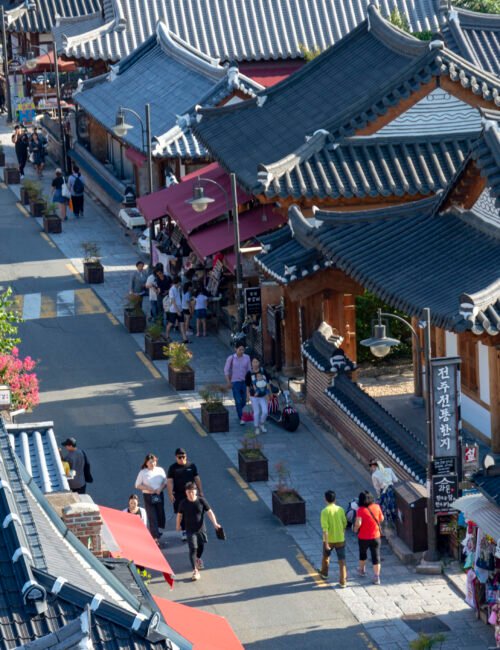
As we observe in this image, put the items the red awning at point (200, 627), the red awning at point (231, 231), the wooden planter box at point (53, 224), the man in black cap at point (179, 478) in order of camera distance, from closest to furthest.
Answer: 1. the red awning at point (200, 627)
2. the man in black cap at point (179, 478)
3. the red awning at point (231, 231)
4. the wooden planter box at point (53, 224)

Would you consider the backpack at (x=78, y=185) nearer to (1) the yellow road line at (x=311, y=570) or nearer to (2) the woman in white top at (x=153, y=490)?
(2) the woman in white top at (x=153, y=490)

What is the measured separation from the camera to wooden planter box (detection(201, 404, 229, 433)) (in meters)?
31.3

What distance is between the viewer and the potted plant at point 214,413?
3133cm

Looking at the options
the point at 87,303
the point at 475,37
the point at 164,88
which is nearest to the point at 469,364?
the point at 87,303

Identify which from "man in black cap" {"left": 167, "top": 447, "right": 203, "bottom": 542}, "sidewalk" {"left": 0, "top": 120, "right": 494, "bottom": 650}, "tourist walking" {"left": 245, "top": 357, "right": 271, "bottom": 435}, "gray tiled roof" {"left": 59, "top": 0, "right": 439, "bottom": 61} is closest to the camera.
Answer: "sidewalk" {"left": 0, "top": 120, "right": 494, "bottom": 650}

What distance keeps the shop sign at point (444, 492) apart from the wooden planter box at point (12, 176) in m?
37.5

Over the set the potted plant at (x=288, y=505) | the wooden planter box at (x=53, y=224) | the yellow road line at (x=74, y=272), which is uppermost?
the wooden planter box at (x=53, y=224)

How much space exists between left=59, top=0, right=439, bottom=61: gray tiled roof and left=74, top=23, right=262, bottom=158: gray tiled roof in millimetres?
5574

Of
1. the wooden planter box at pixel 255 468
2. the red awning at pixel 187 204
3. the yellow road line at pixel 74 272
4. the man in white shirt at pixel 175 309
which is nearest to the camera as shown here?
the wooden planter box at pixel 255 468

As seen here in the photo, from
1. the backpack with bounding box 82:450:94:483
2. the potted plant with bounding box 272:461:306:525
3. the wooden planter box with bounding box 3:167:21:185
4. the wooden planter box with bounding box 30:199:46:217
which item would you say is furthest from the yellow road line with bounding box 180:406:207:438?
the wooden planter box with bounding box 3:167:21:185

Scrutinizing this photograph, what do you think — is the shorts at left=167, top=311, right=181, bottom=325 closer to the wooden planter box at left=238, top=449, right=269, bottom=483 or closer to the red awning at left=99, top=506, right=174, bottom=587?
the wooden planter box at left=238, top=449, right=269, bottom=483

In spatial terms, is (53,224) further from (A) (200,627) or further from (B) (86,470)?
(A) (200,627)

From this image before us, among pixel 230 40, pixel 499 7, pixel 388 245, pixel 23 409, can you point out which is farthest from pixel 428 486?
pixel 230 40

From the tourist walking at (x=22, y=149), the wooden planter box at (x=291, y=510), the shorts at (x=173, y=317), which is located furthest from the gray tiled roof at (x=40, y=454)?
the tourist walking at (x=22, y=149)
